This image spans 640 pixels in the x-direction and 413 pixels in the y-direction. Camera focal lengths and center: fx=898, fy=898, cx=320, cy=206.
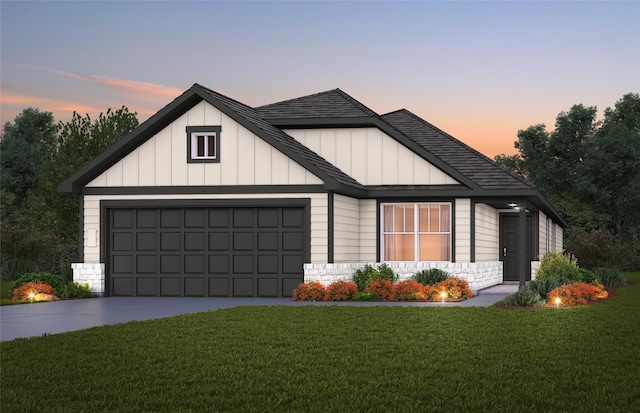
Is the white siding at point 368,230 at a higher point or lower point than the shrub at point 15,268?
higher

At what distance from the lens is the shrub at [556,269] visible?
26.1m

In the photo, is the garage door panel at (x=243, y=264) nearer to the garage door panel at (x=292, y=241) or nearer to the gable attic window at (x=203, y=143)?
the garage door panel at (x=292, y=241)

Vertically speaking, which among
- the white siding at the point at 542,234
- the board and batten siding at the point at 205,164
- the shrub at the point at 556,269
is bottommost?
the shrub at the point at 556,269

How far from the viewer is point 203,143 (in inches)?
1004

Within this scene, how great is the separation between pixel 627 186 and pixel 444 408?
54277 mm

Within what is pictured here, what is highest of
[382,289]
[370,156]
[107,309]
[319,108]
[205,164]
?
[319,108]

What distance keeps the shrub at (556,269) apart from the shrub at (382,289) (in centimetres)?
500

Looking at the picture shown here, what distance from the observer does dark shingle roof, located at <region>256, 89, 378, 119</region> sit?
2767 cm

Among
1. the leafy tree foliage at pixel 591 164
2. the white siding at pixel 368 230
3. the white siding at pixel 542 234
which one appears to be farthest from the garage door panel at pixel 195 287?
the leafy tree foliage at pixel 591 164

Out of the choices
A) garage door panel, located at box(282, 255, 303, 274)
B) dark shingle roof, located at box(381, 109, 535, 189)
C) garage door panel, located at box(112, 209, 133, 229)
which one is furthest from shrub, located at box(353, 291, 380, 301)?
garage door panel, located at box(112, 209, 133, 229)

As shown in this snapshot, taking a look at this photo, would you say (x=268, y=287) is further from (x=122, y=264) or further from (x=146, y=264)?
(x=122, y=264)

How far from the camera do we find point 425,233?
86.8 ft

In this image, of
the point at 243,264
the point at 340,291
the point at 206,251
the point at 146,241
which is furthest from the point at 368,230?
the point at 146,241

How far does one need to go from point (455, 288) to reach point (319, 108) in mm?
7790
